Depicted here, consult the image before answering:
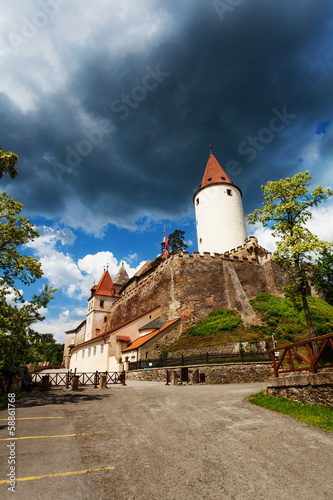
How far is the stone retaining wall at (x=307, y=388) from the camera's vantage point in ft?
24.2

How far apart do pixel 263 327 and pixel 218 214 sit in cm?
1966

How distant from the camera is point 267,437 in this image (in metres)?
5.93

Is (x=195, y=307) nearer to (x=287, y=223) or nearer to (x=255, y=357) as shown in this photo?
(x=255, y=357)

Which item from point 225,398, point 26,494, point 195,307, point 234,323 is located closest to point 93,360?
point 195,307

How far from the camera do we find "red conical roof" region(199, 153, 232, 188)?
40531 millimetres

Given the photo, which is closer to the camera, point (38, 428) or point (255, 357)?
point (38, 428)

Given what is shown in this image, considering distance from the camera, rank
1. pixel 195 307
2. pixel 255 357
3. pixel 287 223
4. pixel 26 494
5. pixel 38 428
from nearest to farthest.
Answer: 1. pixel 26 494
2. pixel 38 428
3. pixel 287 223
4. pixel 255 357
5. pixel 195 307

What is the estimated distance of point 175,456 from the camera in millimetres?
5043

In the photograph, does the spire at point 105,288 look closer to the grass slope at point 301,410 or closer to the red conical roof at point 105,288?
the red conical roof at point 105,288

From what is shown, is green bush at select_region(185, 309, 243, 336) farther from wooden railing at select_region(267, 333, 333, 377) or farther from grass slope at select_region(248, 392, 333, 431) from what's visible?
grass slope at select_region(248, 392, 333, 431)

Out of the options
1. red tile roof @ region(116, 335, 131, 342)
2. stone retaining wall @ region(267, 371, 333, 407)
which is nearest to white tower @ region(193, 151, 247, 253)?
red tile roof @ region(116, 335, 131, 342)

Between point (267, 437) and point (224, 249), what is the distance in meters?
31.2

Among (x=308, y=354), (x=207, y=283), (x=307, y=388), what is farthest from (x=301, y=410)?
(x=207, y=283)

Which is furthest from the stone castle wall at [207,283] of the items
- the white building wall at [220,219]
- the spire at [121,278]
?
the spire at [121,278]
